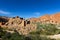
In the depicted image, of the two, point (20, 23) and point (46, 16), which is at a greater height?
point (46, 16)

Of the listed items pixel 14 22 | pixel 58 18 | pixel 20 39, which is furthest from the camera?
pixel 58 18

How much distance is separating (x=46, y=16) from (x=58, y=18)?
516cm

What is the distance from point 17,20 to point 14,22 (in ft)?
3.21

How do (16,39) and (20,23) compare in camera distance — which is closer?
(16,39)

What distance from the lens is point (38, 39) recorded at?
1633 cm

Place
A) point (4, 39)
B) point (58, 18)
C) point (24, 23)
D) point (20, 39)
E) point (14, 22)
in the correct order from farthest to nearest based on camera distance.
Answer: 1. point (58, 18)
2. point (14, 22)
3. point (24, 23)
4. point (4, 39)
5. point (20, 39)

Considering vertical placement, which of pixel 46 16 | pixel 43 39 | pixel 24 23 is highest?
pixel 46 16

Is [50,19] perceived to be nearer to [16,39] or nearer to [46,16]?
[46,16]

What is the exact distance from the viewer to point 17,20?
127 feet

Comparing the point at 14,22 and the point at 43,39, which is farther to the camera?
the point at 14,22

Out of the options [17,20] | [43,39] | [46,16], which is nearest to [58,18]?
[46,16]

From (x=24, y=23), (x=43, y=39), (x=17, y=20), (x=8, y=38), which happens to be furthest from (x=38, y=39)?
(x=17, y=20)

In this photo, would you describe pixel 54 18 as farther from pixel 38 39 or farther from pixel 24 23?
pixel 38 39

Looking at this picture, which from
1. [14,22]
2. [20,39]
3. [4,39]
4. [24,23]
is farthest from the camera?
[14,22]
